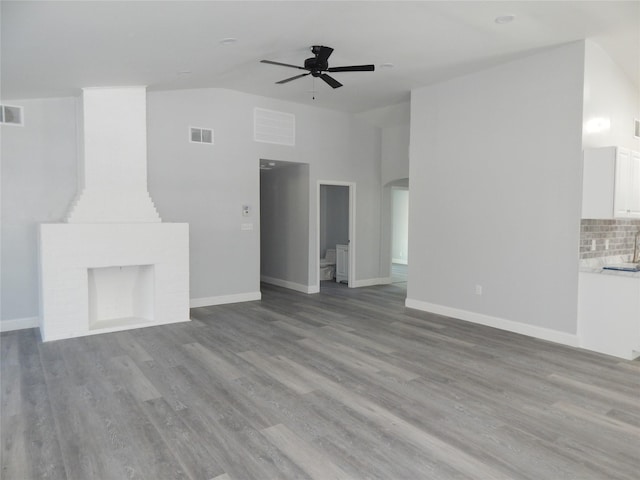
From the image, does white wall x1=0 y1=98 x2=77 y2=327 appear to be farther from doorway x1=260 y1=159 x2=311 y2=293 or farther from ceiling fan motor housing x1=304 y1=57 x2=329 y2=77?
ceiling fan motor housing x1=304 y1=57 x2=329 y2=77

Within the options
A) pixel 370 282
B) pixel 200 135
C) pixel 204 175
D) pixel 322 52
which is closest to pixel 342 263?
pixel 370 282

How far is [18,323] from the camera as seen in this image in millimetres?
5164

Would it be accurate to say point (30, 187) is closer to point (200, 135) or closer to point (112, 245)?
point (112, 245)

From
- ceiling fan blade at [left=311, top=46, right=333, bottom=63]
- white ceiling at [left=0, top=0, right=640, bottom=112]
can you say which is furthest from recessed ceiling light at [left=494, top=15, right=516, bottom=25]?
ceiling fan blade at [left=311, top=46, right=333, bottom=63]

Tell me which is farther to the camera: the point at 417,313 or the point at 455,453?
the point at 417,313

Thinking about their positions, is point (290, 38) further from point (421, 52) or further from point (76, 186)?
point (76, 186)

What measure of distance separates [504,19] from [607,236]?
2.94 meters

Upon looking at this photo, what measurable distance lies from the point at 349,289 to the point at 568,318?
403 centimetres

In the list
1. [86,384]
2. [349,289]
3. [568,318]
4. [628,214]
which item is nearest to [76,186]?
[86,384]

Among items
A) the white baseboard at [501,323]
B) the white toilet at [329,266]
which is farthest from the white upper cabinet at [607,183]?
the white toilet at [329,266]

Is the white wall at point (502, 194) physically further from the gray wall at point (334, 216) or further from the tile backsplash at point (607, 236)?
the gray wall at point (334, 216)

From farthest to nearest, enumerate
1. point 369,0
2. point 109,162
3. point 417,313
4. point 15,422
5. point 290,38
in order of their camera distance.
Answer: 1. point 417,313
2. point 109,162
3. point 290,38
4. point 369,0
5. point 15,422

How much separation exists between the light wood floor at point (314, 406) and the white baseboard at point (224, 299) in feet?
4.02

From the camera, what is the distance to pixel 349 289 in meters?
8.01
